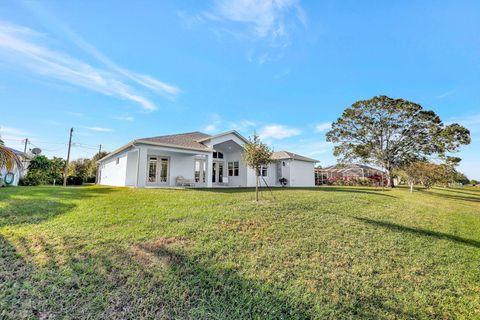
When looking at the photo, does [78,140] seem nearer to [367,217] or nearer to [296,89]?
[296,89]

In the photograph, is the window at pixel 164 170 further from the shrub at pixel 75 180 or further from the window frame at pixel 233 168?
the shrub at pixel 75 180

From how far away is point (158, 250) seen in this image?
17.2ft

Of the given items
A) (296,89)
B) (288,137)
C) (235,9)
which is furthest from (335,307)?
(288,137)

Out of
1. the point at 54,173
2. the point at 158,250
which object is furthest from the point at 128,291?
the point at 54,173

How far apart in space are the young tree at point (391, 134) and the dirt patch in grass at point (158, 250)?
106 feet

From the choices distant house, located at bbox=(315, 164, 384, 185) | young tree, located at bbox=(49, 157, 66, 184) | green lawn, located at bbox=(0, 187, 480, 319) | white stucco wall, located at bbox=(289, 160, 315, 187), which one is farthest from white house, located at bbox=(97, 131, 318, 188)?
distant house, located at bbox=(315, 164, 384, 185)

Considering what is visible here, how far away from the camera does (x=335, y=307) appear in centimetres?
375

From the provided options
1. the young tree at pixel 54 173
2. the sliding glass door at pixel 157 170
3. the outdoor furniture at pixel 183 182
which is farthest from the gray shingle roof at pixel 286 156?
the young tree at pixel 54 173

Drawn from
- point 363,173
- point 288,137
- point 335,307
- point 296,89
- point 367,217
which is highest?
point 296,89

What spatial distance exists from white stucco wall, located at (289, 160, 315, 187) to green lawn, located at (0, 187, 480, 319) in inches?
707

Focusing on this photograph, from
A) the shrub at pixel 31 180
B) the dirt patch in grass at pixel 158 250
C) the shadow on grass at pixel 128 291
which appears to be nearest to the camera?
the shadow on grass at pixel 128 291

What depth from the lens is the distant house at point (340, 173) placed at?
122 feet

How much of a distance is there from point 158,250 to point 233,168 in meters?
18.2

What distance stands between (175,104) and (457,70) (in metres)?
21.7
